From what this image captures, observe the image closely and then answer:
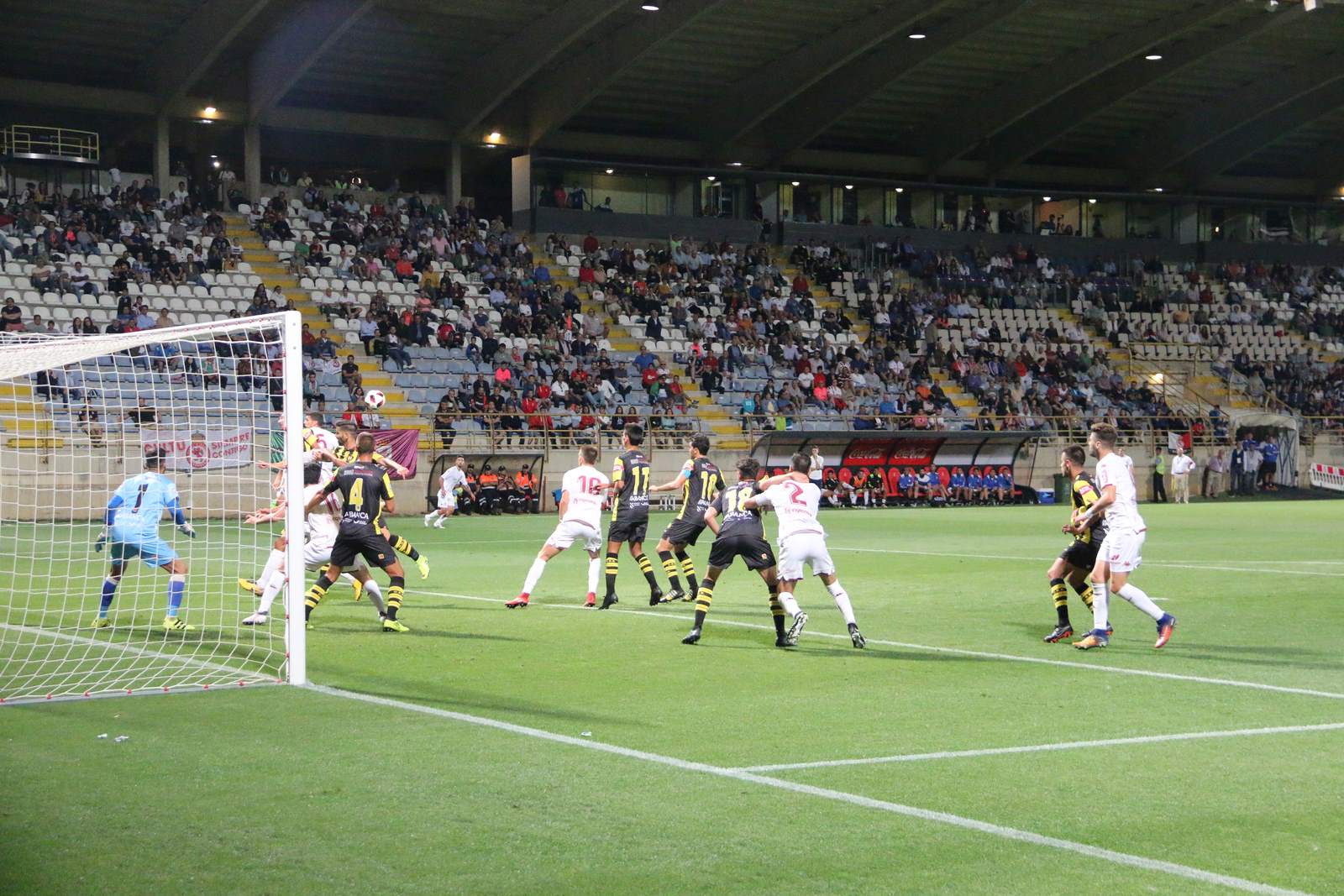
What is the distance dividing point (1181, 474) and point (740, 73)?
1826cm

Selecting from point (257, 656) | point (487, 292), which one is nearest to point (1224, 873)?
point (257, 656)

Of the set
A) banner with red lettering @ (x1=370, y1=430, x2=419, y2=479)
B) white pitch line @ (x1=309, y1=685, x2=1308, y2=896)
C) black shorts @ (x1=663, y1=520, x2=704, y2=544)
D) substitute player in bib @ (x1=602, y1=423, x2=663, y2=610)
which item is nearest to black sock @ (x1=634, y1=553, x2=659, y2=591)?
substitute player in bib @ (x1=602, y1=423, x2=663, y2=610)

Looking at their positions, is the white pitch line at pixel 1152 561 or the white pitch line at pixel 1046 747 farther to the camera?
the white pitch line at pixel 1152 561

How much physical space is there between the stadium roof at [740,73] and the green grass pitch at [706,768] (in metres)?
29.2

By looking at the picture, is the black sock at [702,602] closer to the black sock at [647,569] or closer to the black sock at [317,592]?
the black sock at [647,569]

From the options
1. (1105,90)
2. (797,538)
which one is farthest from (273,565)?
(1105,90)

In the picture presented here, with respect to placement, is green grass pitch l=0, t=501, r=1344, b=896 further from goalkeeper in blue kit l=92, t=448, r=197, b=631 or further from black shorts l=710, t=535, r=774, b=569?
goalkeeper in blue kit l=92, t=448, r=197, b=631

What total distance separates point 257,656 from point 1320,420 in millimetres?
46053

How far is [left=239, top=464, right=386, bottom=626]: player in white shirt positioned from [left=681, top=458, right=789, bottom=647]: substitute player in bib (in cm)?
322

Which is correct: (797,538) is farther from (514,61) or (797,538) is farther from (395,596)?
(514,61)

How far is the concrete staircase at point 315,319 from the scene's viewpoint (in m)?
38.3

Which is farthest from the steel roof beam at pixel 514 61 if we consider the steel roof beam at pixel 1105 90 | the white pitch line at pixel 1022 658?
the white pitch line at pixel 1022 658

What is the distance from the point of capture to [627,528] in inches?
680

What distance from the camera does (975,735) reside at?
908 centimetres
